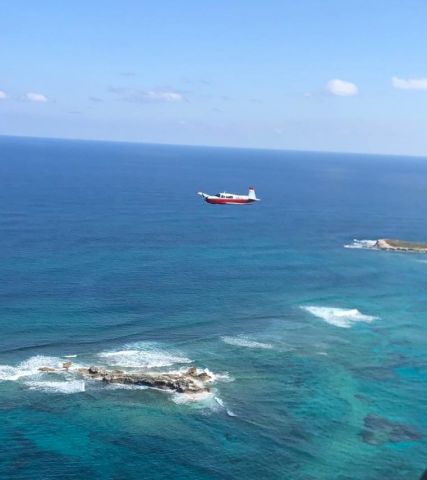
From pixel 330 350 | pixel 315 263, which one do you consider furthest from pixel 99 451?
pixel 315 263

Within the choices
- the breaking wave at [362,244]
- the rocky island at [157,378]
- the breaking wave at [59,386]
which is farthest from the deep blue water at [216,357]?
the breaking wave at [362,244]

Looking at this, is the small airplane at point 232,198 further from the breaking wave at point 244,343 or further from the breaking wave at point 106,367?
the breaking wave at point 106,367

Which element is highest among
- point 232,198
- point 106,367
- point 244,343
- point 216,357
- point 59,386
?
point 232,198

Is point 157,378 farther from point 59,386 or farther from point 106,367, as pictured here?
point 59,386

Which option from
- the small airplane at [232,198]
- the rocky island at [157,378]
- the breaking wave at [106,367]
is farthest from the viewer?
the small airplane at [232,198]

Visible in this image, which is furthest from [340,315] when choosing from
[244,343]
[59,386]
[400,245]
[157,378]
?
[400,245]

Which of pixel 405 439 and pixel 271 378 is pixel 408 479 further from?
pixel 271 378

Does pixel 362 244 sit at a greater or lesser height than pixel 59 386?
greater
